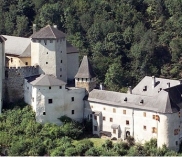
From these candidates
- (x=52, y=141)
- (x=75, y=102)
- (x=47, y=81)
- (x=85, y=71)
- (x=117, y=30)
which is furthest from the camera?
(x=117, y=30)

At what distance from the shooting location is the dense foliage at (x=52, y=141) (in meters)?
68.5

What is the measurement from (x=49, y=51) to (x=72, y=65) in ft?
15.2

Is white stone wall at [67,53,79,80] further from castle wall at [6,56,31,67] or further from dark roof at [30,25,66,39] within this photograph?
castle wall at [6,56,31,67]

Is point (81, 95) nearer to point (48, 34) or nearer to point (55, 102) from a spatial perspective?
point (55, 102)

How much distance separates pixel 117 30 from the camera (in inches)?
4230

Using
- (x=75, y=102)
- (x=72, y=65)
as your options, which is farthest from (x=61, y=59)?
(x=75, y=102)

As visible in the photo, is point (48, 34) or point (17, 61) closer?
point (48, 34)

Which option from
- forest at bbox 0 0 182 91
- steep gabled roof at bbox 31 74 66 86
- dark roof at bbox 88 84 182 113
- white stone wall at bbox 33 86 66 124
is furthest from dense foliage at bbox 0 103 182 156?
forest at bbox 0 0 182 91

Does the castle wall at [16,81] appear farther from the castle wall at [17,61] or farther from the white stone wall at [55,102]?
the white stone wall at [55,102]

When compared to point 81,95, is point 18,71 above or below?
above

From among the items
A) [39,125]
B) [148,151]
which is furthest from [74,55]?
[148,151]

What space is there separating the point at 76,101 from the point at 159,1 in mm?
40188

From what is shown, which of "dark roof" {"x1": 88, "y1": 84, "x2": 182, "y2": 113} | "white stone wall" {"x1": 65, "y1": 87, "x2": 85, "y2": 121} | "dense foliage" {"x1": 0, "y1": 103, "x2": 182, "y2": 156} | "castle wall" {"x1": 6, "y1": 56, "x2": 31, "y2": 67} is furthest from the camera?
"castle wall" {"x1": 6, "y1": 56, "x2": 31, "y2": 67}

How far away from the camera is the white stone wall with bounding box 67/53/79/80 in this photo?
3194 inches
